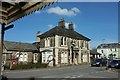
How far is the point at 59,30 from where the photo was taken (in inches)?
2148

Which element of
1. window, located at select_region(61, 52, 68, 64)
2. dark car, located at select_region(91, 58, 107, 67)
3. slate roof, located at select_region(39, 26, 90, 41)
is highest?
slate roof, located at select_region(39, 26, 90, 41)

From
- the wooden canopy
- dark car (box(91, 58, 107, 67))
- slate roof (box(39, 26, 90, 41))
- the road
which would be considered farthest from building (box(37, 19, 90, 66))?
the wooden canopy

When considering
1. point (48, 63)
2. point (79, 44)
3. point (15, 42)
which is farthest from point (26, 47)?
point (79, 44)

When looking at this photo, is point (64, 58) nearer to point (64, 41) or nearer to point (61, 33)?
point (64, 41)

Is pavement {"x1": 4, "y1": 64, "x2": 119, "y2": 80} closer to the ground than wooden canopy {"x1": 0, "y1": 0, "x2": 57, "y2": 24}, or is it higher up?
closer to the ground

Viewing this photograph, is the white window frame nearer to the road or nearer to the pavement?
the pavement

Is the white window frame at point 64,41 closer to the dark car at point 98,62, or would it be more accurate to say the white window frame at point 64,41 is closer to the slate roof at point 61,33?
the slate roof at point 61,33

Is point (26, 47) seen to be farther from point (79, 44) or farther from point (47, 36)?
point (79, 44)

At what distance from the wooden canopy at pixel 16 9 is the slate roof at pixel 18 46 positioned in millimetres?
42961

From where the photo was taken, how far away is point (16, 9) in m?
5.07

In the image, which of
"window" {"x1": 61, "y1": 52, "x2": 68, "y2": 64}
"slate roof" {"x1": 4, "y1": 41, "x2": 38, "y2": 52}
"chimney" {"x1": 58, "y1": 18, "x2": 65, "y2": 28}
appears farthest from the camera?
"chimney" {"x1": 58, "y1": 18, "x2": 65, "y2": 28}

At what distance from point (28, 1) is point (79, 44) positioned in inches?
2181

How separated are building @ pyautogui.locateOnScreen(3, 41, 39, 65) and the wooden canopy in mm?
40513

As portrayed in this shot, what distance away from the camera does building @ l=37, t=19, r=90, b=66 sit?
52.1 metres
